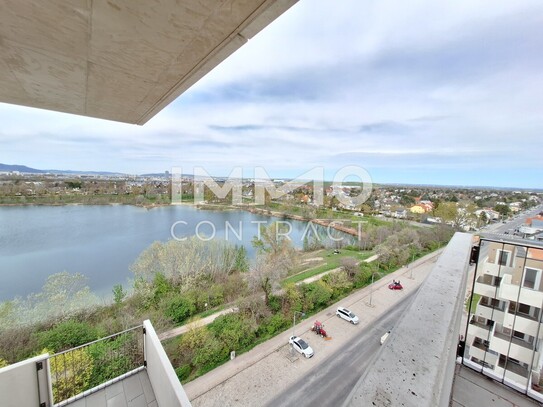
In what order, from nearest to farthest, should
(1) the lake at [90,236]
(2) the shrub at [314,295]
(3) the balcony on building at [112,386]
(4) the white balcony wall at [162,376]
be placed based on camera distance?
(4) the white balcony wall at [162,376]
(3) the balcony on building at [112,386]
(2) the shrub at [314,295]
(1) the lake at [90,236]

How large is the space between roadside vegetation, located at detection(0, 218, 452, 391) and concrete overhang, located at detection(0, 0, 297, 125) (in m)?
5.08

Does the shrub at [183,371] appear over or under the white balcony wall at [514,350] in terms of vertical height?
under

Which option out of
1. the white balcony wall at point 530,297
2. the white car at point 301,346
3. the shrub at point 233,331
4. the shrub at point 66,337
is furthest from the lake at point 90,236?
the white balcony wall at point 530,297

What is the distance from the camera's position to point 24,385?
1.44 m

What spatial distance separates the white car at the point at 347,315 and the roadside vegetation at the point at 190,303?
26.7 inches

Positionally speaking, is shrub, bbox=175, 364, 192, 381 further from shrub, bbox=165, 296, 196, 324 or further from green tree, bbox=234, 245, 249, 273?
green tree, bbox=234, 245, 249, 273

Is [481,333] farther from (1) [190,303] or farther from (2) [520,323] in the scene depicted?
(1) [190,303]

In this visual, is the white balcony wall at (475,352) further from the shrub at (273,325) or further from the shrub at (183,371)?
the shrub at (273,325)

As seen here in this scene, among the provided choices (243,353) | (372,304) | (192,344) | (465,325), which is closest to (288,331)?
(243,353)

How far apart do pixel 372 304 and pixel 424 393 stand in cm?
891

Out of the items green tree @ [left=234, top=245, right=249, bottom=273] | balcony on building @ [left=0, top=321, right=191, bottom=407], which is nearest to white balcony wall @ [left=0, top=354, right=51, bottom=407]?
balcony on building @ [left=0, top=321, right=191, bottom=407]

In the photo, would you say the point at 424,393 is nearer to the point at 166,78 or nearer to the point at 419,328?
the point at 419,328

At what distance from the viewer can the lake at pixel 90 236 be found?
10.2 meters

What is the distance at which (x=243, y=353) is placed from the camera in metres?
5.59
